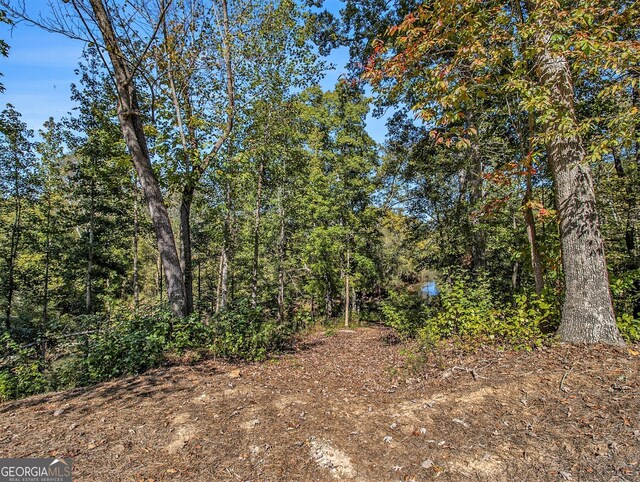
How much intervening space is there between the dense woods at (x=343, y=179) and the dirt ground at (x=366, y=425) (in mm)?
965

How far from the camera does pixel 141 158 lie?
615 centimetres

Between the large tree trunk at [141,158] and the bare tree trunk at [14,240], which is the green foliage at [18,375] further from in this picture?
the bare tree trunk at [14,240]

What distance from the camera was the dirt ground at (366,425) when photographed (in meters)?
2.43

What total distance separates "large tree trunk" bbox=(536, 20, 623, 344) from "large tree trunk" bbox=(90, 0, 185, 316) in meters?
6.59

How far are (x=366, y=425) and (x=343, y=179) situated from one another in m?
11.9

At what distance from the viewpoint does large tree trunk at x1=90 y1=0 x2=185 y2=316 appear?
5.97 metres

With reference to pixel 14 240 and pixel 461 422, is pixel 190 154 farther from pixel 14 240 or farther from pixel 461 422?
pixel 14 240

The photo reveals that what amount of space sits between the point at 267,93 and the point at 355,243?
8216 millimetres

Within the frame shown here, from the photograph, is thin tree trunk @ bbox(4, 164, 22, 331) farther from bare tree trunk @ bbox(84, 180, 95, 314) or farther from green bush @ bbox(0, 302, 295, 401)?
green bush @ bbox(0, 302, 295, 401)

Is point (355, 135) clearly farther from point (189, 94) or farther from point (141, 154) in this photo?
point (141, 154)

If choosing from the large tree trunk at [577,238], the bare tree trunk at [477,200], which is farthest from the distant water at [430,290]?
the large tree trunk at [577,238]

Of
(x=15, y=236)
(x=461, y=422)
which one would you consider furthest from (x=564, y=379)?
(x=15, y=236)

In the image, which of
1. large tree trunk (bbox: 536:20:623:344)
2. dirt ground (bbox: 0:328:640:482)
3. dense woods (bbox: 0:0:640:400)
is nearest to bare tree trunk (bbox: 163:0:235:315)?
dense woods (bbox: 0:0:640:400)

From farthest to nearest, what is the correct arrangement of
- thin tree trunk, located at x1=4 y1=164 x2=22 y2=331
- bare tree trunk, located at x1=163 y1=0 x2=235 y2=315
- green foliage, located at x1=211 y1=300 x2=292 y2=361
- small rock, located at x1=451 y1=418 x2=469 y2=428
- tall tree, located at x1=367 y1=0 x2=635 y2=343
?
thin tree trunk, located at x1=4 y1=164 x2=22 y2=331, bare tree trunk, located at x1=163 y1=0 x2=235 y2=315, green foliage, located at x1=211 y1=300 x2=292 y2=361, tall tree, located at x1=367 y1=0 x2=635 y2=343, small rock, located at x1=451 y1=418 x2=469 y2=428
